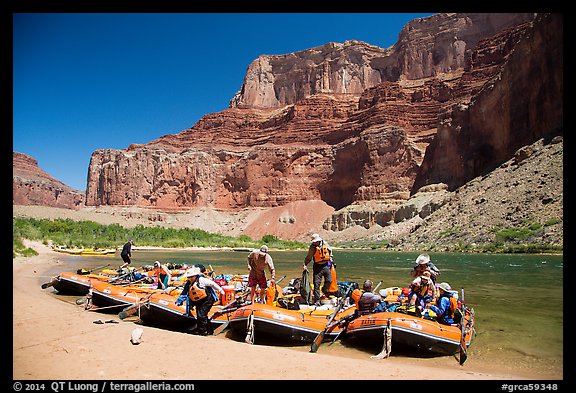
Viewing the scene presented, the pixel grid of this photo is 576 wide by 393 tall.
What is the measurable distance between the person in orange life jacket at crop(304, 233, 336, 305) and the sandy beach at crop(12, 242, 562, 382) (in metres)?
2.56

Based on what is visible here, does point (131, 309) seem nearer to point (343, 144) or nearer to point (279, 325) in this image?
point (279, 325)

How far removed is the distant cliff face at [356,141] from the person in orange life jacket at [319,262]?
4682 cm

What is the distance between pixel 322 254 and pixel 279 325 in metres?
2.70

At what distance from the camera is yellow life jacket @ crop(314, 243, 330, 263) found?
387 inches

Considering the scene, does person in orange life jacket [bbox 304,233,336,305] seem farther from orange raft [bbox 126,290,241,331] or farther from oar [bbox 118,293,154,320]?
oar [bbox 118,293,154,320]

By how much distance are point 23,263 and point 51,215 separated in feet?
160

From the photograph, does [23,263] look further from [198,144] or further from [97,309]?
[198,144]

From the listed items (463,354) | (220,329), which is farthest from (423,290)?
(220,329)

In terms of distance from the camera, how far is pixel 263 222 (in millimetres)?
76000

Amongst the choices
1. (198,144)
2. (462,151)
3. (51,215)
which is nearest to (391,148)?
(462,151)

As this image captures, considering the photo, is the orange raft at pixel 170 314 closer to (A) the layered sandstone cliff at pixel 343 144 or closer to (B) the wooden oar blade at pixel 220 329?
(B) the wooden oar blade at pixel 220 329

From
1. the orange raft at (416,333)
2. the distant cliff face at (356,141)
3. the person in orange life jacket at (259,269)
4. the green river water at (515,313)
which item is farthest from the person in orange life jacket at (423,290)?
the distant cliff face at (356,141)

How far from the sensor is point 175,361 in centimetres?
556

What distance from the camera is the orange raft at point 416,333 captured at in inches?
273
